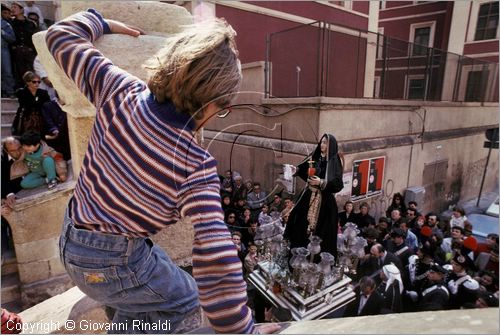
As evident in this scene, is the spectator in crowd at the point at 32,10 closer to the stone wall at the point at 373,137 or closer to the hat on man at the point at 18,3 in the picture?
the hat on man at the point at 18,3

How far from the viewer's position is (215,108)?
422mm

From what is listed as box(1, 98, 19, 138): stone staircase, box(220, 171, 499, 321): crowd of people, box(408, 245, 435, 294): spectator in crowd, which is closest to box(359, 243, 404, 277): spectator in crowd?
box(220, 171, 499, 321): crowd of people

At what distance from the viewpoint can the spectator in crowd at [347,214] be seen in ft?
2.50

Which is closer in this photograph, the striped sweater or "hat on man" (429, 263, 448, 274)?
the striped sweater

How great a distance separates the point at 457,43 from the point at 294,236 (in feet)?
20.4

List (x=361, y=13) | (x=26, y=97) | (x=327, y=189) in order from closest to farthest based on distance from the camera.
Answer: (x=327, y=189), (x=361, y=13), (x=26, y=97)

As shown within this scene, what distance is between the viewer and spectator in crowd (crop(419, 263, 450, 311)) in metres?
1.13

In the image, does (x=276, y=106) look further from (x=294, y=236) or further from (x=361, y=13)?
(x=361, y=13)

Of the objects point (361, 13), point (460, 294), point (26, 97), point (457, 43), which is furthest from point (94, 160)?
point (457, 43)

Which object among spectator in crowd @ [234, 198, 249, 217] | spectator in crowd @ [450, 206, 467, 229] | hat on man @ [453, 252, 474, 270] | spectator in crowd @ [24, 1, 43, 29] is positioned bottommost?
hat on man @ [453, 252, 474, 270]

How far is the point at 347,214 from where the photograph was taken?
0.80 metres

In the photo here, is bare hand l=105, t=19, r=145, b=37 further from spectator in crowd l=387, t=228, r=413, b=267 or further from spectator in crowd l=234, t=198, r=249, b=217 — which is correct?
spectator in crowd l=387, t=228, r=413, b=267

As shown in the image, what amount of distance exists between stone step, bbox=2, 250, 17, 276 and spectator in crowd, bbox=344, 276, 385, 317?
163cm

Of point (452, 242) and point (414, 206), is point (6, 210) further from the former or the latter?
point (452, 242)
